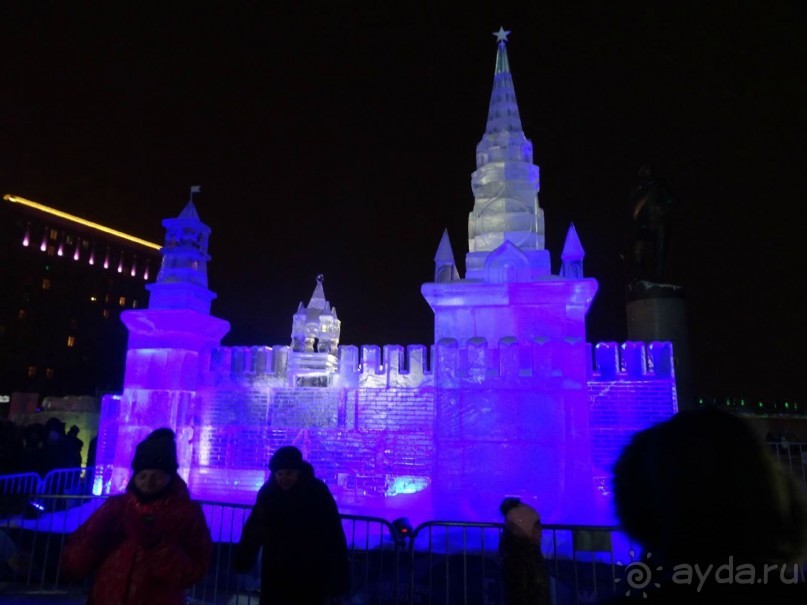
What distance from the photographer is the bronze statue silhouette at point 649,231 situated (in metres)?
12.2

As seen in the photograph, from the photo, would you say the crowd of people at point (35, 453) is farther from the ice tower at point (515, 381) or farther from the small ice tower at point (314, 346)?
the ice tower at point (515, 381)

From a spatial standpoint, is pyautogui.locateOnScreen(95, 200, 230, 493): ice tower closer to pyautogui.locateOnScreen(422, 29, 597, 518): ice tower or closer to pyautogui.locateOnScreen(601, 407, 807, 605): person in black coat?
pyautogui.locateOnScreen(422, 29, 597, 518): ice tower

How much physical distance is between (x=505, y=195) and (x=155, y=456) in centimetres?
963

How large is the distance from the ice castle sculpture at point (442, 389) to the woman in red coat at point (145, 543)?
660 cm

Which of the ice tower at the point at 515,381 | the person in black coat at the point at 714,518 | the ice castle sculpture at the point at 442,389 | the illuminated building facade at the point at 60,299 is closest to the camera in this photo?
the person in black coat at the point at 714,518

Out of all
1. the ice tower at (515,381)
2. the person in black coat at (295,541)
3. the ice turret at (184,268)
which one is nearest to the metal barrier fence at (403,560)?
the ice tower at (515,381)

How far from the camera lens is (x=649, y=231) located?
486 inches

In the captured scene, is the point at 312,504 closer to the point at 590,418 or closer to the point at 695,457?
the point at 695,457

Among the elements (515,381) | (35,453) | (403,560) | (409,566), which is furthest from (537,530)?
(35,453)

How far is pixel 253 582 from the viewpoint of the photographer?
739 cm

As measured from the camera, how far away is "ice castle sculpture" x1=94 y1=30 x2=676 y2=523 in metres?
9.32

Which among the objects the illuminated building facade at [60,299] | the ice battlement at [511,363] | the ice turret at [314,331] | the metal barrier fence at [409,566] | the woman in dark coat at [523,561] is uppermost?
the illuminated building facade at [60,299]

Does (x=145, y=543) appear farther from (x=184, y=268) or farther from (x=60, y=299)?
(x=60, y=299)

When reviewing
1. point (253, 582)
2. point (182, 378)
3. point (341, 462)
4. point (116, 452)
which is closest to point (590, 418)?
point (341, 462)
